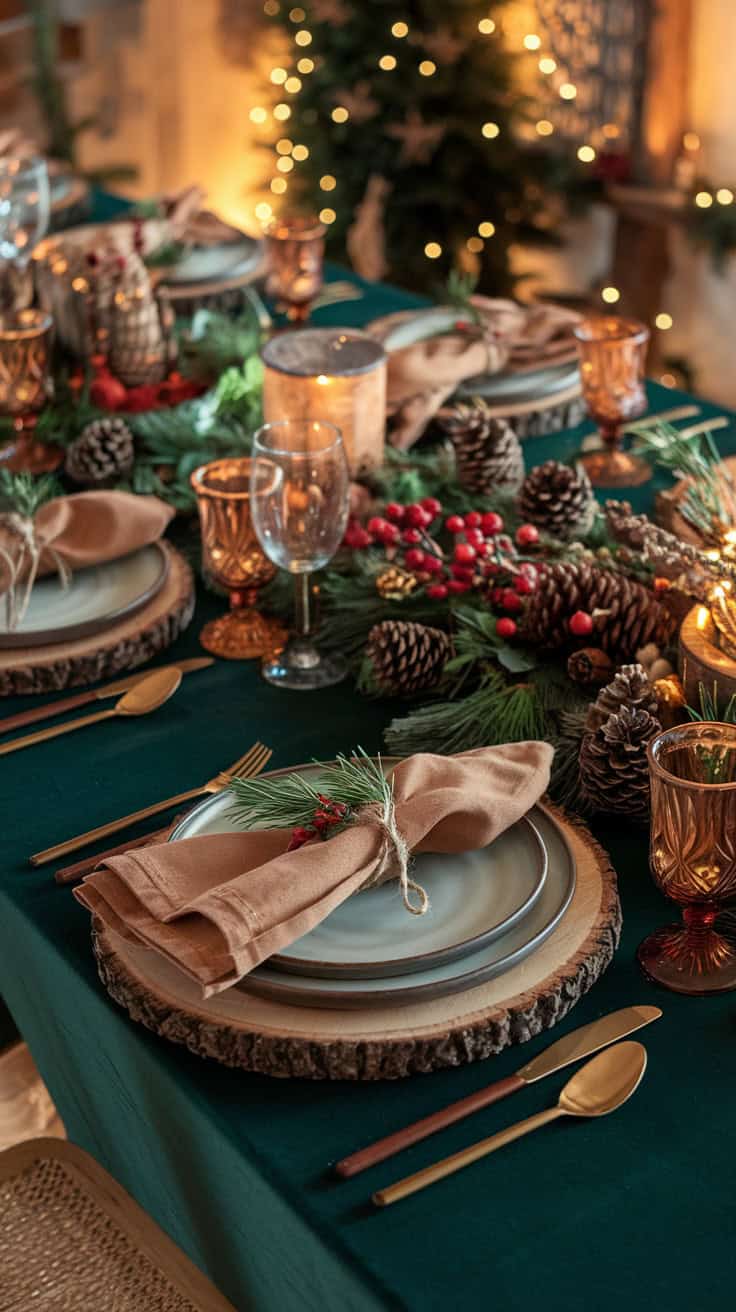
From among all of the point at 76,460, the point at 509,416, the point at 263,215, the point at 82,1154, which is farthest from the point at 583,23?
the point at 82,1154

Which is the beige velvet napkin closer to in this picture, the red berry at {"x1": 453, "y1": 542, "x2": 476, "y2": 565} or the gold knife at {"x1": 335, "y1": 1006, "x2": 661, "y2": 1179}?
the red berry at {"x1": 453, "y1": 542, "x2": 476, "y2": 565}

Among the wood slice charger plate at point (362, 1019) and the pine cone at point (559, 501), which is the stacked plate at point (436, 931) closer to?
the wood slice charger plate at point (362, 1019)

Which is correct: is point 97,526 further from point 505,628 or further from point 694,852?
point 694,852

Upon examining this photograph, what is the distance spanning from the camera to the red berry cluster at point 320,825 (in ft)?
3.19

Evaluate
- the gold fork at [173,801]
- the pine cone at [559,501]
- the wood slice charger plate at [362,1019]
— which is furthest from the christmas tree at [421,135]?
the wood slice charger plate at [362,1019]

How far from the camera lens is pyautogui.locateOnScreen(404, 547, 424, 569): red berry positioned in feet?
4.42

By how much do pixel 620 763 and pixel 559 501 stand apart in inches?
17.4

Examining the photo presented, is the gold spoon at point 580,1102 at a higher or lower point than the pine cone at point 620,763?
lower

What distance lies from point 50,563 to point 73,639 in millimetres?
95

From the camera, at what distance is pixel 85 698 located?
1285 mm

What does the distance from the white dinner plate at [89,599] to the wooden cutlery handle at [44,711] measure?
0.07m

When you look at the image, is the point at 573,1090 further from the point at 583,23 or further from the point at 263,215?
the point at 263,215

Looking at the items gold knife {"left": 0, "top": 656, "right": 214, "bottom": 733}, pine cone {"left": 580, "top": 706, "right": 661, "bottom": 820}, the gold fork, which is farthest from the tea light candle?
pine cone {"left": 580, "top": 706, "right": 661, "bottom": 820}

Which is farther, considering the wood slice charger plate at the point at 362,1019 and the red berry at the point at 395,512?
the red berry at the point at 395,512
